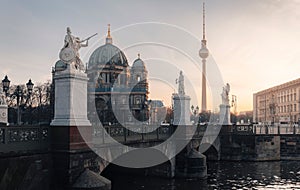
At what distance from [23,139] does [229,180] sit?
16.9m

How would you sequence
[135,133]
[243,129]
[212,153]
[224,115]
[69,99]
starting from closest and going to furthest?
[69,99], [135,133], [212,153], [224,115], [243,129]

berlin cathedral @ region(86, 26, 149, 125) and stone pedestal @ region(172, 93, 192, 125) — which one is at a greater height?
berlin cathedral @ region(86, 26, 149, 125)

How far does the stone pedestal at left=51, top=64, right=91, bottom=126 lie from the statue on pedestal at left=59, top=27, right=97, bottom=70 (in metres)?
0.40

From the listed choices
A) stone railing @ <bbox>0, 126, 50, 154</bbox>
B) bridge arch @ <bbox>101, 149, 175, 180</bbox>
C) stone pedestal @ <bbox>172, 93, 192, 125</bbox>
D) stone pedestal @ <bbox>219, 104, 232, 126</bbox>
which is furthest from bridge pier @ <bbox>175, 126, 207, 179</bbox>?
stone pedestal @ <bbox>219, 104, 232, 126</bbox>

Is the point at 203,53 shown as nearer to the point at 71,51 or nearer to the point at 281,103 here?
the point at 281,103

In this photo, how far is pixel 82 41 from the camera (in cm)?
1734

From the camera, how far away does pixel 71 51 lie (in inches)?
653

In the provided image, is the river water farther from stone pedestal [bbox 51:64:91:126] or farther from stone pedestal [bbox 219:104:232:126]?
stone pedestal [bbox 51:64:91:126]

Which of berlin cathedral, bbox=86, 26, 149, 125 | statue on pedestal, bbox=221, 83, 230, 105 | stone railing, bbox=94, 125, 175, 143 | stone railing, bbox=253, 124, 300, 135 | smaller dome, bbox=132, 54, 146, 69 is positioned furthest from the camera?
smaller dome, bbox=132, 54, 146, 69

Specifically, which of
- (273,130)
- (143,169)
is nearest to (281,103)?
(273,130)

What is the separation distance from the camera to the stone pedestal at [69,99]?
52.5ft

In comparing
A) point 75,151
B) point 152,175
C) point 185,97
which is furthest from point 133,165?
point 75,151

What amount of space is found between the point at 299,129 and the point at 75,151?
43.1 m

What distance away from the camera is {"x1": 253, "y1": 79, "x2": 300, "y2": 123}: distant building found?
374 feet
